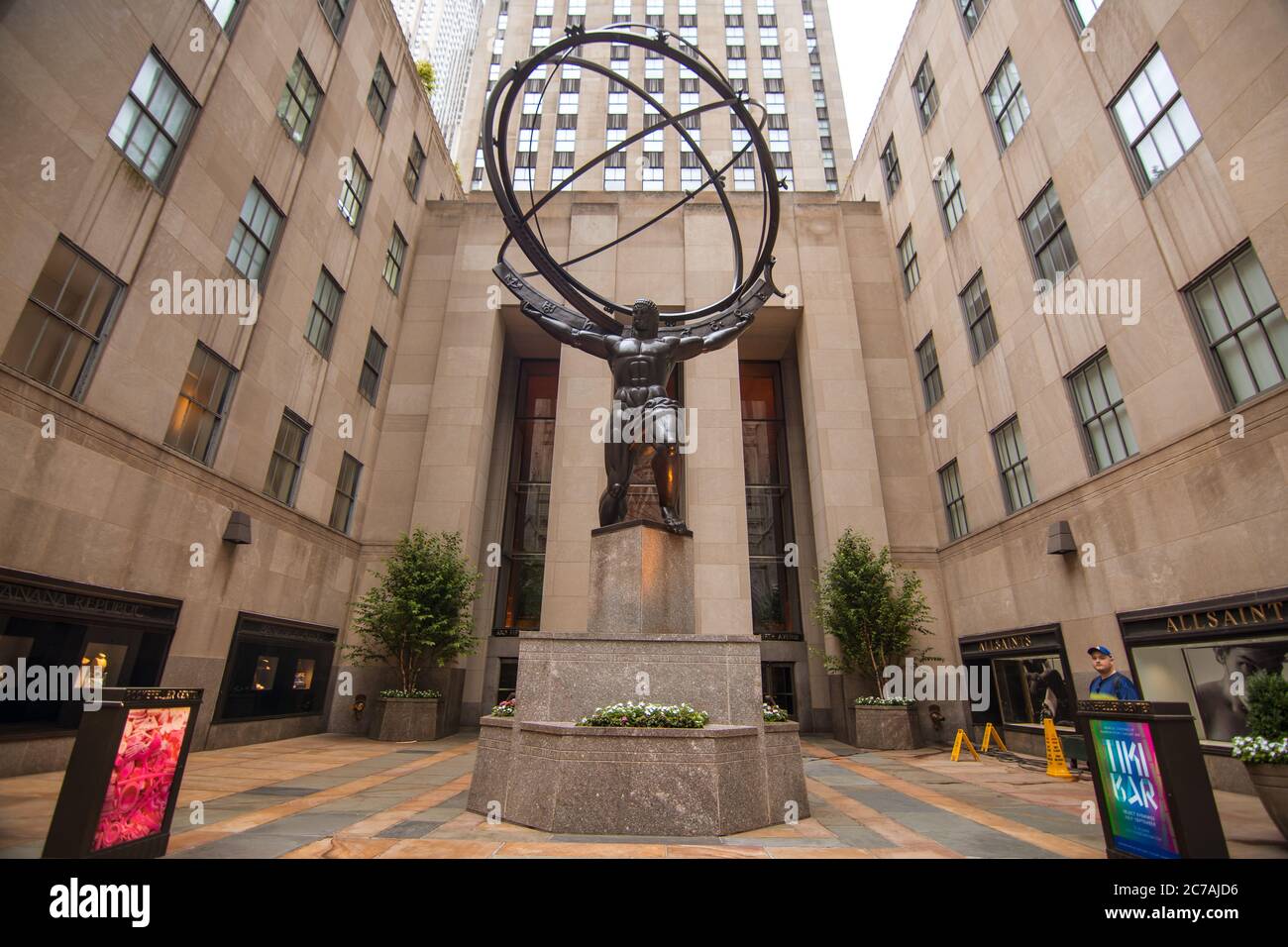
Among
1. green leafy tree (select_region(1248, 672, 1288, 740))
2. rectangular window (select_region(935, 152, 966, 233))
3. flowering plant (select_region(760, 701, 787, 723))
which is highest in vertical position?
rectangular window (select_region(935, 152, 966, 233))

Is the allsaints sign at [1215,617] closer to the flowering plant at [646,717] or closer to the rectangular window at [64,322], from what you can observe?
the flowering plant at [646,717]

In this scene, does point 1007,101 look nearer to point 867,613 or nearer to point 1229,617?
point 1229,617

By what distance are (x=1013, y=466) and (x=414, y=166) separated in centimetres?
2742

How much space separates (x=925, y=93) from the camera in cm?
2408

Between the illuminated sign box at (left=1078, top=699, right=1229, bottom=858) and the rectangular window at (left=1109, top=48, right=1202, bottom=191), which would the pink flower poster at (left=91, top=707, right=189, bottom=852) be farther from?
the rectangular window at (left=1109, top=48, right=1202, bottom=191)

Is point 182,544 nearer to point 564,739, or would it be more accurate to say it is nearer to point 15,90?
point 15,90

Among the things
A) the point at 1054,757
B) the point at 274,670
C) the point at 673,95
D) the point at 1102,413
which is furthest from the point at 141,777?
the point at 673,95

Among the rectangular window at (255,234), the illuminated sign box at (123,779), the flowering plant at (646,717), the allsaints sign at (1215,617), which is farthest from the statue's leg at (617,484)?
the rectangular window at (255,234)

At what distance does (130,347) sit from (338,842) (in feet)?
40.6

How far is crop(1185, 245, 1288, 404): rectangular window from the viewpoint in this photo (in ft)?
35.8

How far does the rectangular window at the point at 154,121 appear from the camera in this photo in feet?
41.5

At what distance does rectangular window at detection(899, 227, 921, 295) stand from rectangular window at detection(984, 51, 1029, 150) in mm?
5768

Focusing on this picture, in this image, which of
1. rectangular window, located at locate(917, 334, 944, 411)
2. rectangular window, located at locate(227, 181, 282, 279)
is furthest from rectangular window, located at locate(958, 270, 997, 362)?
rectangular window, located at locate(227, 181, 282, 279)

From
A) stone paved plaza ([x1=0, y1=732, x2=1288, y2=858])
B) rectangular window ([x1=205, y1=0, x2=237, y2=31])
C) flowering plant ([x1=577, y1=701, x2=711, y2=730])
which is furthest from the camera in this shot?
rectangular window ([x1=205, y1=0, x2=237, y2=31])
